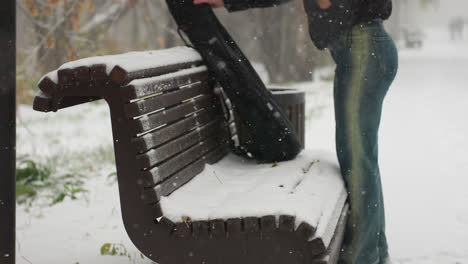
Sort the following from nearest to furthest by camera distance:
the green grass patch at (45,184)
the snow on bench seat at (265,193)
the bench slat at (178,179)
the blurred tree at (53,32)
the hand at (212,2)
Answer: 1. the snow on bench seat at (265,193)
2. the bench slat at (178,179)
3. the hand at (212,2)
4. the green grass patch at (45,184)
5. the blurred tree at (53,32)

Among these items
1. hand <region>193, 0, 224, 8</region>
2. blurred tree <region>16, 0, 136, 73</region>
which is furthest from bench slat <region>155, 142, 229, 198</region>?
blurred tree <region>16, 0, 136, 73</region>

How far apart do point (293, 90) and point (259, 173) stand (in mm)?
1274

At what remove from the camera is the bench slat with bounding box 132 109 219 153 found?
296 centimetres

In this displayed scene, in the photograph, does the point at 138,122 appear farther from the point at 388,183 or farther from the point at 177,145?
the point at 388,183

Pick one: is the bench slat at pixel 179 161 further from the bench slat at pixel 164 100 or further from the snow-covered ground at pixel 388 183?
the snow-covered ground at pixel 388 183

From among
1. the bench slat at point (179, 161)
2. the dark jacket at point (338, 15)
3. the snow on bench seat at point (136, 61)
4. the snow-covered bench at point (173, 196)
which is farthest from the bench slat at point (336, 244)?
the snow on bench seat at point (136, 61)

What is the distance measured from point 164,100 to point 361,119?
101 centimetres

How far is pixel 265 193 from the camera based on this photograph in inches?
125

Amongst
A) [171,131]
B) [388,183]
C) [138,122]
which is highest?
[138,122]

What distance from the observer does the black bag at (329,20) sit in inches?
137
